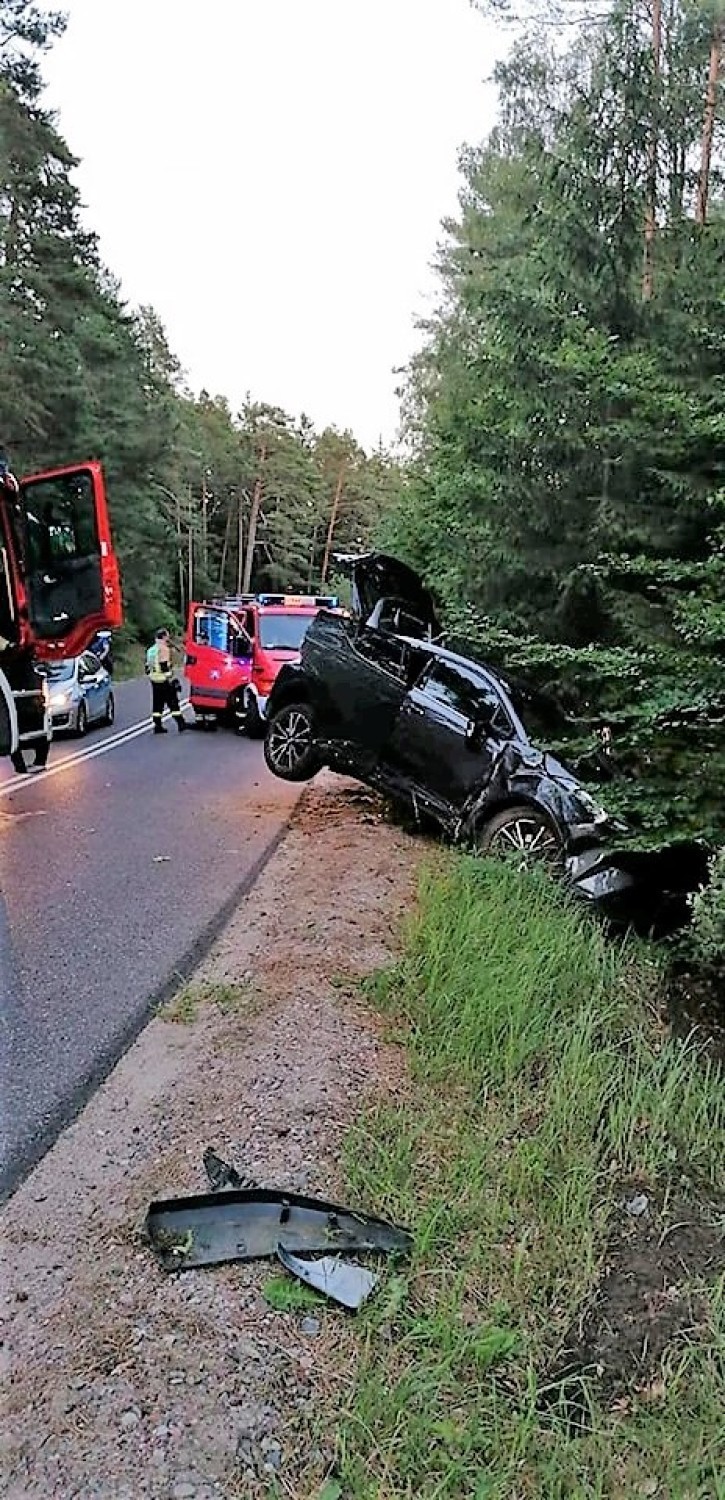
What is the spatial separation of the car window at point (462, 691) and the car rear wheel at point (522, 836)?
83 centimetres

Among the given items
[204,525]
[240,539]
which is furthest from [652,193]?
[240,539]

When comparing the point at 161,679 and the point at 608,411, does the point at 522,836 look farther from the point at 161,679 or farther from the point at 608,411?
the point at 161,679

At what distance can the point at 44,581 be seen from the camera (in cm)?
823

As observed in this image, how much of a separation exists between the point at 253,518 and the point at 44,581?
6010 cm

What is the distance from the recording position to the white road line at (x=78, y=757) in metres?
11.2

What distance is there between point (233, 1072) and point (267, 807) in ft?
22.4

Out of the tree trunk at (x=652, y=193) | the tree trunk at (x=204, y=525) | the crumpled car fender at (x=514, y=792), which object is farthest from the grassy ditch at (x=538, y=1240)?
the tree trunk at (x=204, y=525)

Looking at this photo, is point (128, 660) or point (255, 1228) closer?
point (255, 1228)

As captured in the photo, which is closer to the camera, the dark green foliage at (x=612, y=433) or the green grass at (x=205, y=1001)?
the green grass at (x=205, y=1001)

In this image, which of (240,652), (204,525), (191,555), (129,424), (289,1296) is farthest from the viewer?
(204,525)

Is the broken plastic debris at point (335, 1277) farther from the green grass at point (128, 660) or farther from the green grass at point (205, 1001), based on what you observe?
the green grass at point (128, 660)

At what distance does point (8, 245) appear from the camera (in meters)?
27.2

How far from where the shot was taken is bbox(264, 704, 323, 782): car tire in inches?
A: 402

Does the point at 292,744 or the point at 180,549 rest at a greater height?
the point at 180,549
